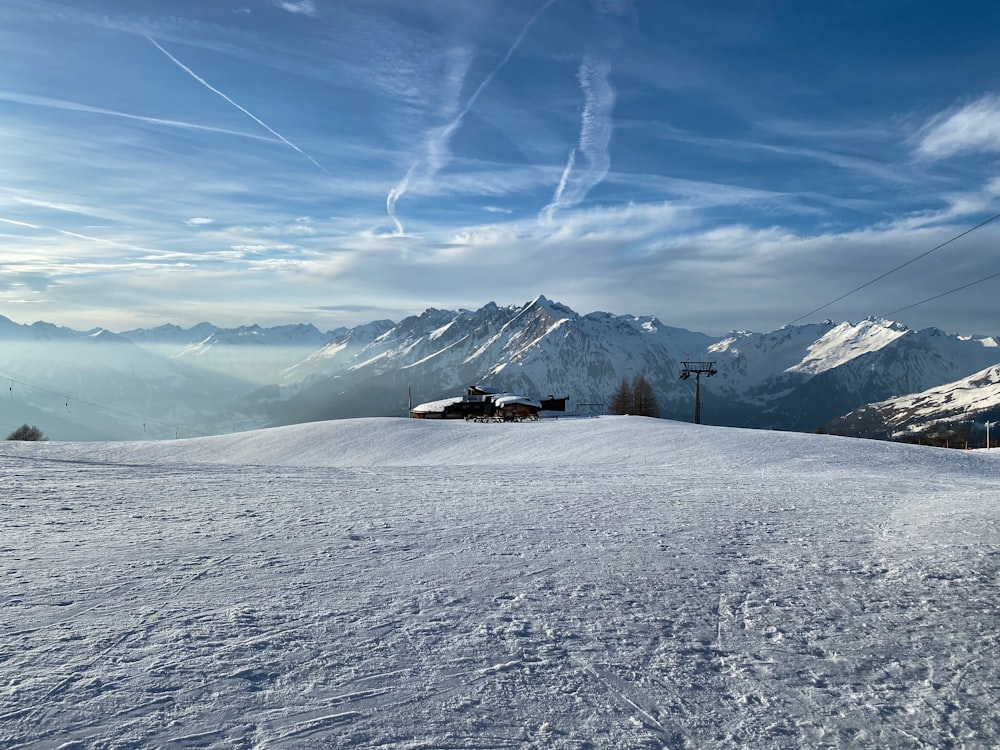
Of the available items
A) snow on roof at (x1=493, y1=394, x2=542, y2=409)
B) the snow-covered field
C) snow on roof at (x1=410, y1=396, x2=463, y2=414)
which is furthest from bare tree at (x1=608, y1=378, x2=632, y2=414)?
the snow-covered field

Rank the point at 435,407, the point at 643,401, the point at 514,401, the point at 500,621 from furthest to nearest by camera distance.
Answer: the point at 643,401, the point at 435,407, the point at 514,401, the point at 500,621

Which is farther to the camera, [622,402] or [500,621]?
[622,402]

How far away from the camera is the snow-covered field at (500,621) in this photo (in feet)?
19.1

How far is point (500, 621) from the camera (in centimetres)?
783

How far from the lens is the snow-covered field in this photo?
19.1ft

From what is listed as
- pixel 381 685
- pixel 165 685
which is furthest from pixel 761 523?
pixel 165 685

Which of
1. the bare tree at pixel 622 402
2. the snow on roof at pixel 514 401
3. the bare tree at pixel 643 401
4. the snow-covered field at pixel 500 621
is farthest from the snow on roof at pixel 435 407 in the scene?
the snow-covered field at pixel 500 621

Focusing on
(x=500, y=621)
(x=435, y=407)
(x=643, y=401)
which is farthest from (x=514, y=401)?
(x=500, y=621)

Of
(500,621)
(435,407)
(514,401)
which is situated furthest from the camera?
(435,407)

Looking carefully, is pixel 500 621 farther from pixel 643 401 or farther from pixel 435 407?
pixel 643 401

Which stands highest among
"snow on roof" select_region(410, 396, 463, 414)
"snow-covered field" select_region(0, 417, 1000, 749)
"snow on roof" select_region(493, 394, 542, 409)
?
"snow on roof" select_region(493, 394, 542, 409)

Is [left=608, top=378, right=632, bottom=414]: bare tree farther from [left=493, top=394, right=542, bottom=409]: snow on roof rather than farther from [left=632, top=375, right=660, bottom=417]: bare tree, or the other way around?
[left=493, top=394, right=542, bottom=409]: snow on roof

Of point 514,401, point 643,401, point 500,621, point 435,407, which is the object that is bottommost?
point 500,621

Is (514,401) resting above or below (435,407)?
above
